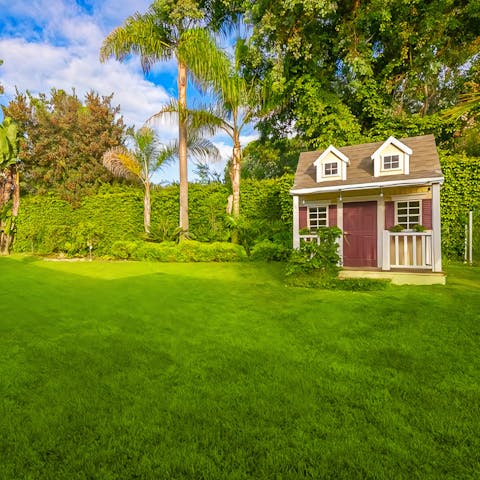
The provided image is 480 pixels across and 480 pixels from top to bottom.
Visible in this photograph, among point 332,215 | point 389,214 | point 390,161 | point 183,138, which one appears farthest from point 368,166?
point 183,138

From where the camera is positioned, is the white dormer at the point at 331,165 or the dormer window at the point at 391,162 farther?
the white dormer at the point at 331,165

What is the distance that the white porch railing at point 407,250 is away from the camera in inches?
311

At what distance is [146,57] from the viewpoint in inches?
542

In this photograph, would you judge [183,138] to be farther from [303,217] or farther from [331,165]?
[331,165]

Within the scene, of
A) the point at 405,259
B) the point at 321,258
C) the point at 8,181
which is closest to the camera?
the point at 321,258

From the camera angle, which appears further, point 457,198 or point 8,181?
point 8,181

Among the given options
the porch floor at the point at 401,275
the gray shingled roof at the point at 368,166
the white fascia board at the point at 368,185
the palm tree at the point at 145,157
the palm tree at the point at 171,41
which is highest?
the palm tree at the point at 171,41

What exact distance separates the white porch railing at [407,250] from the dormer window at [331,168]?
2.90 metres

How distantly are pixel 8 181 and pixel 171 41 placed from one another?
1178 centimetres

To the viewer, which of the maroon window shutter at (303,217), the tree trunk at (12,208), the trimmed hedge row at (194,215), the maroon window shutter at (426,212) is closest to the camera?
the maroon window shutter at (426,212)

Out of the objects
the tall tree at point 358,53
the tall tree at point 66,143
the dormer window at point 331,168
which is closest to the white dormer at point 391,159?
the dormer window at point 331,168

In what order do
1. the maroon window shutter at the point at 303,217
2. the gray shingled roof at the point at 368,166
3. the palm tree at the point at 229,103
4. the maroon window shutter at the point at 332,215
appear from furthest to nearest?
the palm tree at the point at 229,103, the maroon window shutter at the point at 303,217, the maroon window shutter at the point at 332,215, the gray shingled roof at the point at 368,166

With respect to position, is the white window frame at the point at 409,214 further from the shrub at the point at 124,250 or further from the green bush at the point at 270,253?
the shrub at the point at 124,250

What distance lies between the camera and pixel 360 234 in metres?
9.60
